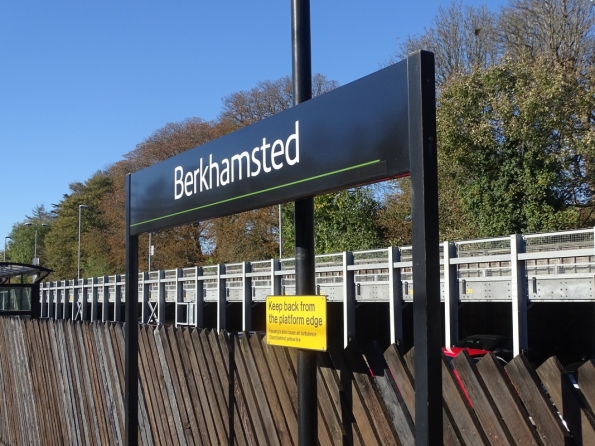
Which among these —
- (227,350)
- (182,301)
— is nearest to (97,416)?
(227,350)

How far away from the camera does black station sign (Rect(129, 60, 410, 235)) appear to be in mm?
3029

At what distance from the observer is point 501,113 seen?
27281mm

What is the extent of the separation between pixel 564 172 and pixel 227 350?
2634cm

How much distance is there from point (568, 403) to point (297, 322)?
143cm

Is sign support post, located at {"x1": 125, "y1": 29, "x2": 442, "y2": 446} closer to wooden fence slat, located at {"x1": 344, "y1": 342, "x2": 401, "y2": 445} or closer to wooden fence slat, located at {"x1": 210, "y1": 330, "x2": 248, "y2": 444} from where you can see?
wooden fence slat, located at {"x1": 344, "y1": 342, "x2": 401, "y2": 445}

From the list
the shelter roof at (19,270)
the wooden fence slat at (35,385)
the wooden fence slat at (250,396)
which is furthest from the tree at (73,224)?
the wooden fence slat at (250,396)

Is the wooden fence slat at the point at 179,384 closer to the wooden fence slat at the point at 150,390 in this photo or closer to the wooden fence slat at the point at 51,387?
the wooden fence slat at the point at 150,390

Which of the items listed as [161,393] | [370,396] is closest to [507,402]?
[370,396]

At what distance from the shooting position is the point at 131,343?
5621 mm

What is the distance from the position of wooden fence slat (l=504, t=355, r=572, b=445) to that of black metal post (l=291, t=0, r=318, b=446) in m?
1.13

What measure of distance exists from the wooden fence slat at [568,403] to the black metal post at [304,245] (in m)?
1.27

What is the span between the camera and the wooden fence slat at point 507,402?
2961 mm

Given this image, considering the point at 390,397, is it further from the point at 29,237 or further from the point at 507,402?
the point at 29,237

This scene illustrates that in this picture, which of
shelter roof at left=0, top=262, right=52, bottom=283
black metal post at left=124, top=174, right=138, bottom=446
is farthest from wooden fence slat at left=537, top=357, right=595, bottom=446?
shelter roof at left=0, top=262, right=52, bottom=283
